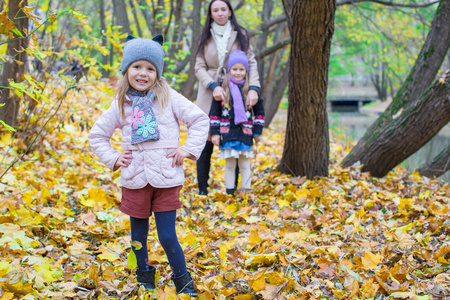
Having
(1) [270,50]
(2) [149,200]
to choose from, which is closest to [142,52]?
(2) [149,200]

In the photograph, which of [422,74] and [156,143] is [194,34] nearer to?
[422,74]

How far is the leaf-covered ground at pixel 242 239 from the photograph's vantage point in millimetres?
2146

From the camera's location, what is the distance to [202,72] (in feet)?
12.5

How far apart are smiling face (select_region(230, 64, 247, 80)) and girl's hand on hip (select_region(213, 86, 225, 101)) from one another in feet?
0.62

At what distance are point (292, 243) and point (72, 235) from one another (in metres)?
1.56

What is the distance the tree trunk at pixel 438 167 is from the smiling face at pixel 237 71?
2.89 meters

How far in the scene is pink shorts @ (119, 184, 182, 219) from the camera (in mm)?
2041

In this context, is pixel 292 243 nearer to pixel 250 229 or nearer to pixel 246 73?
pixel 250 229

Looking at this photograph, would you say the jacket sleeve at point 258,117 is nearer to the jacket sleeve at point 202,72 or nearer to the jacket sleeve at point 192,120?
the jacket sleeve at point 202,72

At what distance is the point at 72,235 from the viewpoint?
2.75 metres

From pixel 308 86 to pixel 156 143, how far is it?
239 cm

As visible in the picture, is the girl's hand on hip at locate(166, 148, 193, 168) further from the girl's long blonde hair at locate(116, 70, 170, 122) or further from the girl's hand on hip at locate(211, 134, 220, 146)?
the girl's hand on hip at locate(211, 134, 220, 146)

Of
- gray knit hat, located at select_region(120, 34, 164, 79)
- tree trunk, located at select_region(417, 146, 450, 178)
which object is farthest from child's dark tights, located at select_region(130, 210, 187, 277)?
tree trunk, located at select_region(417, 146, 450, 178)

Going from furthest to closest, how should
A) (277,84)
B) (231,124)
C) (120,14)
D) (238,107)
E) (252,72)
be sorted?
(277,84), (120,14), (252,72), (231,124), (238,107)
